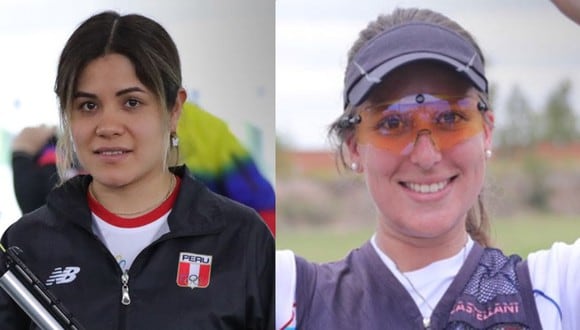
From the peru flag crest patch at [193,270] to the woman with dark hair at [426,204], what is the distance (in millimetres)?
324

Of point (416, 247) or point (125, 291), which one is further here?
point (125, 291)

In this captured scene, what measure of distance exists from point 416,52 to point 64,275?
1106 millimetres

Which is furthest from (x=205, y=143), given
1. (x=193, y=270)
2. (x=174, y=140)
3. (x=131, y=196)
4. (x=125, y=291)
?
(x=125, y=291)

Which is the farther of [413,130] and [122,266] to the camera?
[122,266]

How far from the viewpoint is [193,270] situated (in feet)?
7.87

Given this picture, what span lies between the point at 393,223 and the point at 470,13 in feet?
1.78

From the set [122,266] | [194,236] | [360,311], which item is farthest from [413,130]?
[122,266]

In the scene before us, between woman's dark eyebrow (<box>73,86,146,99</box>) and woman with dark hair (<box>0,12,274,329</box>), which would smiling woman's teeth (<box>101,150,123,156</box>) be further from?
woman's dark eyebrow (<box>73,86,146,99</box>)

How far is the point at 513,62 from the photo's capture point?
2.13 meters

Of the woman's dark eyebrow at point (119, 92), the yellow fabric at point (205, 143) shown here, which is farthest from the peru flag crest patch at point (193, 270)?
the woman's dark eyebrow at point (119, 92)

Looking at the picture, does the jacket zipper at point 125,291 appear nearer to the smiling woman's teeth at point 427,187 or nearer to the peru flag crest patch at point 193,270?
the peru flag crest patch at point 193,270

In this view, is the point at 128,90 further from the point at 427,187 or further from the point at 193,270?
the point at 427,187

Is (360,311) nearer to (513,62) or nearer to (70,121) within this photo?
(513,62)

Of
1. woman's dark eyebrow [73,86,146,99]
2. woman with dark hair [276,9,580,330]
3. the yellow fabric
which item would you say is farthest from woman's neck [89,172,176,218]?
woman with dark hair [276,9,580,330]
